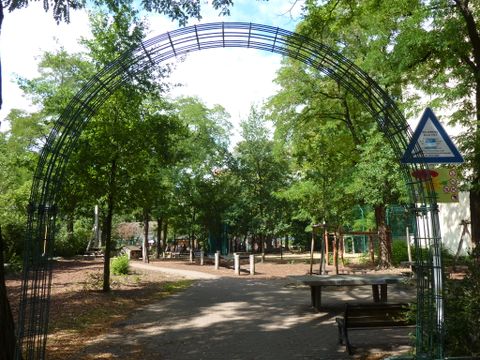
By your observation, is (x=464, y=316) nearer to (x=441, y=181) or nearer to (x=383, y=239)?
(x=441, y=181)

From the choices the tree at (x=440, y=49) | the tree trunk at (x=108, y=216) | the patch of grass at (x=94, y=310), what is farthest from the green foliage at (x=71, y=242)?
the tree at (x=440, y=49)

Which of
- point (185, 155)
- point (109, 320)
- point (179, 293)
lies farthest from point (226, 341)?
point (185, 155)

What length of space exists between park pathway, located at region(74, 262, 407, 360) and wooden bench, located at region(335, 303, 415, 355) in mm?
446

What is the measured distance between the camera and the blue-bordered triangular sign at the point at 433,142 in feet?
17.7

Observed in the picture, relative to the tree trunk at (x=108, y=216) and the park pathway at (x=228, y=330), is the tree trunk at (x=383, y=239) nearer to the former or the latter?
the park pathway at (x=228, y=330)

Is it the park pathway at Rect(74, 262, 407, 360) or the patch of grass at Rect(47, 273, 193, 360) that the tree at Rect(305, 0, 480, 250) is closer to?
the park pathway at Rect(74, 262, 407, 360)

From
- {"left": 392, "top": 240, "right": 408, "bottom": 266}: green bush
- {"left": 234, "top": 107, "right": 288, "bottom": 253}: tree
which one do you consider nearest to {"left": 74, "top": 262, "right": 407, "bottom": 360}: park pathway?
{"left": 392, "top": 240, "right": 408, "bottom": 266}: green bush

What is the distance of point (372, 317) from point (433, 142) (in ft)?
9.98

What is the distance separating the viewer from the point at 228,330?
855 centimetres

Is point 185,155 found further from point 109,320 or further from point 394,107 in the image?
point 394,107

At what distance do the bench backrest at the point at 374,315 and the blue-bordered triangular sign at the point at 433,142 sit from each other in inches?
103

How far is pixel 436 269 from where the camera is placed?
557 cm

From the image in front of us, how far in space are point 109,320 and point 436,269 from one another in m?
6.91

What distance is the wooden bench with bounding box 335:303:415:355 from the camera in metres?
6.93
